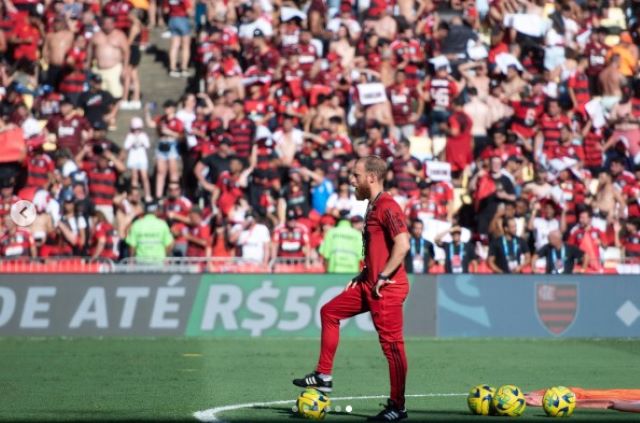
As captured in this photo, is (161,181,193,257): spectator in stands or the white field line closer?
the white field line

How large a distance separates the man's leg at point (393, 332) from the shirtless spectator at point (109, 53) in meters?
17.4

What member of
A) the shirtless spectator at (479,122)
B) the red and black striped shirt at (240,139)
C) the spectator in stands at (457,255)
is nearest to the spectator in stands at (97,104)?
the red and black striped shirt at (240,139)

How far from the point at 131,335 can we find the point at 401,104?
807cm

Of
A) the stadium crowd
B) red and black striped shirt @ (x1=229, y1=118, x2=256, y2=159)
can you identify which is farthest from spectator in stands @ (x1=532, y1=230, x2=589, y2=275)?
red and black striped shirt @ (x1=229, y1=118, x2=256, y2=159)

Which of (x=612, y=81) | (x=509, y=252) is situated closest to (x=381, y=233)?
(x=509, y=252)

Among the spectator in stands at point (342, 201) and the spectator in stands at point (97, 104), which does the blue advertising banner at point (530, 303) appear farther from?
the spectator in stands at point (97, 104)

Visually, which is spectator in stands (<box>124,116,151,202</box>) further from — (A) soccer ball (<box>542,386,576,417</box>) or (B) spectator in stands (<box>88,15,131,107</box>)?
(A) soccer ball (<box>542,386,576,417</box>)

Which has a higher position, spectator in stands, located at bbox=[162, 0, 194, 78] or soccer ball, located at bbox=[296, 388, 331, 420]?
spectator in stands, located at bbox=[162, 0, 194, 78]

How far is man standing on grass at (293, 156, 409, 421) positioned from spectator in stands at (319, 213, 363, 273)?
428 inches

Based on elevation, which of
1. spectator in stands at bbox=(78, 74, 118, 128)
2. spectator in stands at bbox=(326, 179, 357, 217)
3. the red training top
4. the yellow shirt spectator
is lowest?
spectator in stands at bbox=(326, 179, 357, 217)

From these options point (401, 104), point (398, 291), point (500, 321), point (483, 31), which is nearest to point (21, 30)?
point (401, 104)

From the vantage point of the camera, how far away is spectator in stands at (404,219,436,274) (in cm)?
2238

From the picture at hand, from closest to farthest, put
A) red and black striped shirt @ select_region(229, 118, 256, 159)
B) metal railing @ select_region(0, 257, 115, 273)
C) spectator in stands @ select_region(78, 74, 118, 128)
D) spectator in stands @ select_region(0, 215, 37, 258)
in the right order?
metal railing @ select_region(0, 257, 115, 273)
spectator in stands @ select_region(0, 215, 37, 258)
red and black striped shirt @ select_region(229, 118, 256, 159)
spectator in stands @ select_region(78, 74, 118, 128)

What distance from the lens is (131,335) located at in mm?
21094
